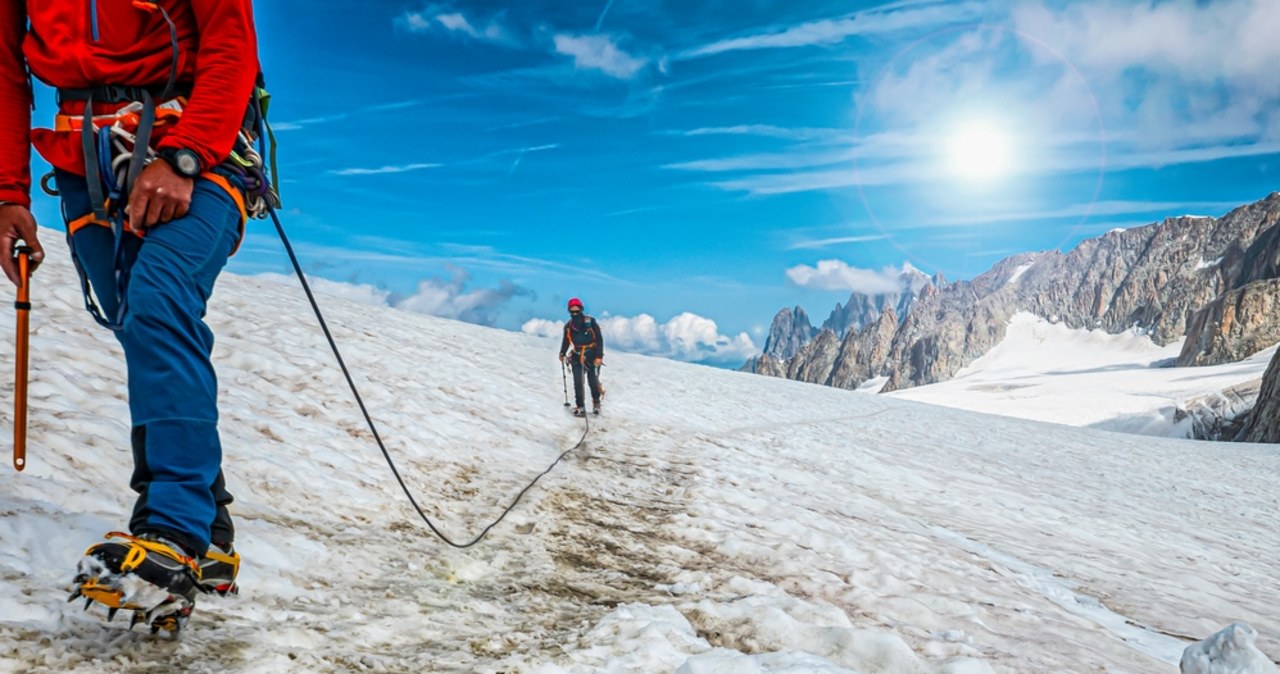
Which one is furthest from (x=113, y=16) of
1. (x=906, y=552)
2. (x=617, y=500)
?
(x=906, y=552)

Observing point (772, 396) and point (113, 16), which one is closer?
point (113, 16)

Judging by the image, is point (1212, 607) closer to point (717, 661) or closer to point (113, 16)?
point (717, 661)

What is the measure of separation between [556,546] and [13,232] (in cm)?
361

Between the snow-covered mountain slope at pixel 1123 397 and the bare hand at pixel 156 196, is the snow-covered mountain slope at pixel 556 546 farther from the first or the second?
the snow-covered mountain slope at pixel 1123 397

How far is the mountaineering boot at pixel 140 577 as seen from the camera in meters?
1.95

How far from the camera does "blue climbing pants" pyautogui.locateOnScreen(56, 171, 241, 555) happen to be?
2223 mm

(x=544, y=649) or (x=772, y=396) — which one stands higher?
(x=772, y=396)

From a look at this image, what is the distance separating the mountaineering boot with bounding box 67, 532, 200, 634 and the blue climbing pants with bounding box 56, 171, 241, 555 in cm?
10

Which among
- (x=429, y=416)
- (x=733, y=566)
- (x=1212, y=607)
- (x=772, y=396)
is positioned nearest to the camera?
(x=733, y=566)

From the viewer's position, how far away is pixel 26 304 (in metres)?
2.60

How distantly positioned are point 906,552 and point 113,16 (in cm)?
670

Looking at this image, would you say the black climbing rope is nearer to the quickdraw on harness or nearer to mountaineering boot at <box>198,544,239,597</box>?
the quickdraw on harness

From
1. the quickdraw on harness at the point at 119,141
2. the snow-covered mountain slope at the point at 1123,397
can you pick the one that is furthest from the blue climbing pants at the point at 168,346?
the snow-covered mountain slope at the point at 1123,397

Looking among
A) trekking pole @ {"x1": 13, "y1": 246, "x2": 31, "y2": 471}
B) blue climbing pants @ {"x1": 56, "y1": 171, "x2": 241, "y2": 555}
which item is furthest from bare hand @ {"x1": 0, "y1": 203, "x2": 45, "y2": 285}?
blue climbing pants @ {"x1": 56, "y1": 171, "x2": 241, "y2": 555}
